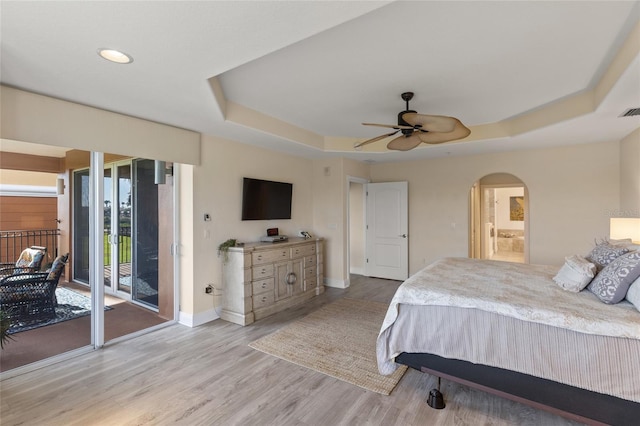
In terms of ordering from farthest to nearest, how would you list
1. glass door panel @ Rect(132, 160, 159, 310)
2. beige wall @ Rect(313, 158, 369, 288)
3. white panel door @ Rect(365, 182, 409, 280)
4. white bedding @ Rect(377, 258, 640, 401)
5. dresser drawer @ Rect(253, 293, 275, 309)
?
white panel door @ Rect(365, 182, 409, 280) < beige wall @ Rect(313, 158, 369, 288) < glass door panel @ Rect(132, 160, 159, 310) < dresser drawer @ Rect(253, 293, 275, 309) < white bedding @ Rect(377, 258, 640, 401)

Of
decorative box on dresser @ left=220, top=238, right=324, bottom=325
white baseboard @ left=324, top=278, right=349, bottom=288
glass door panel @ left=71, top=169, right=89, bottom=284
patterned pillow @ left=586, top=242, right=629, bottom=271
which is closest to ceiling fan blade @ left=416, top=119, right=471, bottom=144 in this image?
patterned pillow @ left=586, top=242, right=629, bottom=271

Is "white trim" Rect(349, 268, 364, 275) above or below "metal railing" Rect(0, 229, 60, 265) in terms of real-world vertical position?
below

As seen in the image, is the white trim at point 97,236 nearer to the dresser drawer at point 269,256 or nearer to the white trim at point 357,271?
the dresser drawer at point 269,256

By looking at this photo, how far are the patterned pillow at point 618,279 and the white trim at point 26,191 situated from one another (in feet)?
15.8

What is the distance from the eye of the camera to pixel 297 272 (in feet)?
15.0

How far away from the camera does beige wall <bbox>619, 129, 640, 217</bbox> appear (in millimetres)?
3682

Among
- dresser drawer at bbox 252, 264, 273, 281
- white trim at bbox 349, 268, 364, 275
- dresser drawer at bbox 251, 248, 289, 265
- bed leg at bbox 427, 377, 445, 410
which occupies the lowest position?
bed leg at bbox 427, 377, 445, 410

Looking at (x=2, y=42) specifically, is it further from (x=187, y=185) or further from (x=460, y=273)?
(x=460, y=273)

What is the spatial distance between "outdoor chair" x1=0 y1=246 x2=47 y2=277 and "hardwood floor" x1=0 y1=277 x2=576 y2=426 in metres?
0.94

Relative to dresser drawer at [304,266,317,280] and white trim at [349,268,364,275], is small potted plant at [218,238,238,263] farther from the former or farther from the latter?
white trim at [349,268,364,275]

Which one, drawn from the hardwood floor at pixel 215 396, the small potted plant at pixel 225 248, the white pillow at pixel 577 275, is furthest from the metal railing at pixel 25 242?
the white pillow at pixel 577 275

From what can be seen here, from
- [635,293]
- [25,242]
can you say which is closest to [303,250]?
[25,242]

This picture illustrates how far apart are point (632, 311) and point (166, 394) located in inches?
126

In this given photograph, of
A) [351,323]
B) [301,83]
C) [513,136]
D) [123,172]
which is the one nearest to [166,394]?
[351,323]
